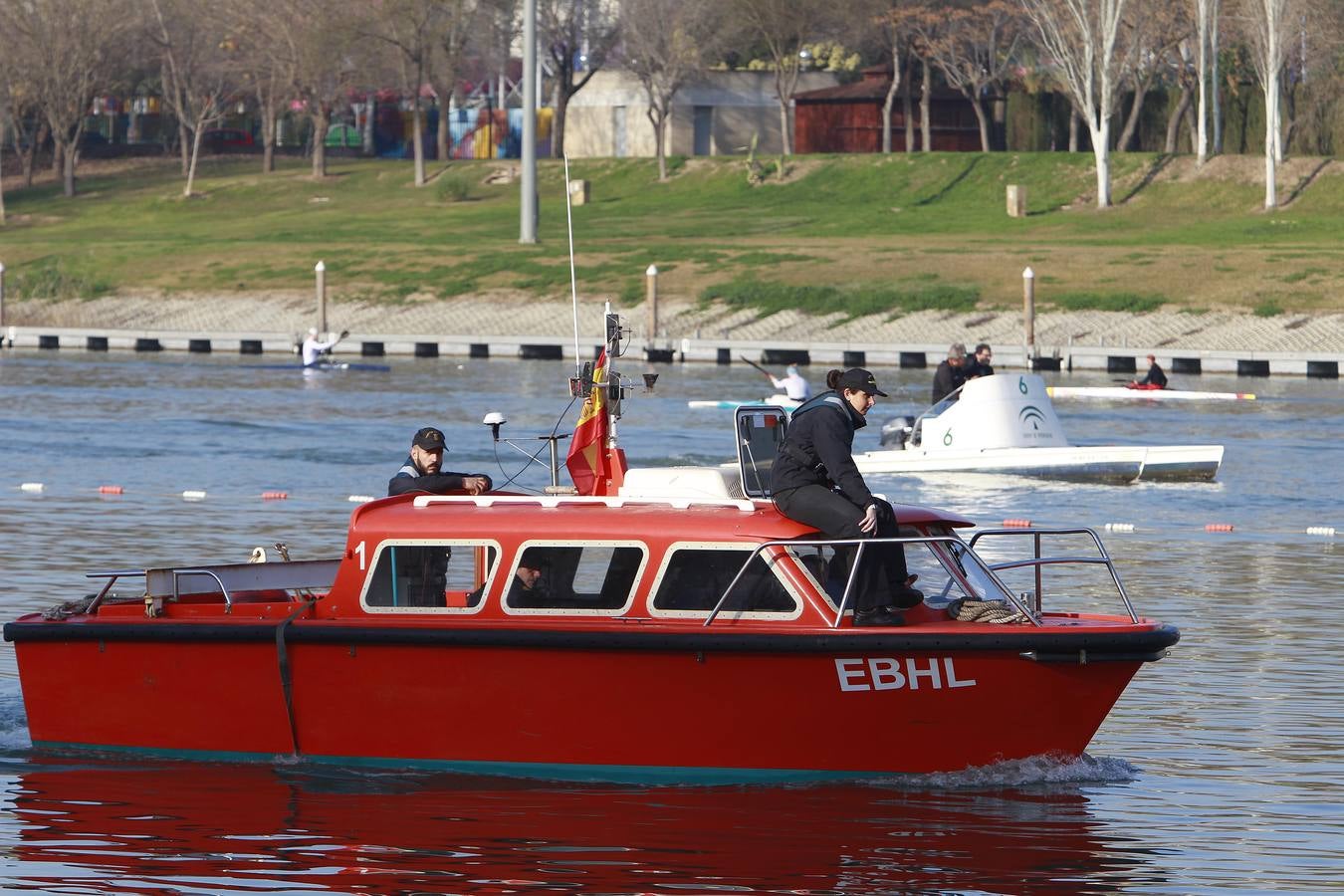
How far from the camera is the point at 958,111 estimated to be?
→ 95875 mm

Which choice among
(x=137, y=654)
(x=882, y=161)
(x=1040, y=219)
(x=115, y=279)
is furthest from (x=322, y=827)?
(x=882, y=161)

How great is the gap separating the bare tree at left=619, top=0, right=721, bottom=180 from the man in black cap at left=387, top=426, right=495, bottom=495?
254 ft

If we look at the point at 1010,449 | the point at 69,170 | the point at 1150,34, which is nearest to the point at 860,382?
the point at 1010,449

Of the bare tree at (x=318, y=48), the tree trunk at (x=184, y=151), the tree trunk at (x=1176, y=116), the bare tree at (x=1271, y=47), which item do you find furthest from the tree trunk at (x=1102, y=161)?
the tree trunk at (x=184, y=151)

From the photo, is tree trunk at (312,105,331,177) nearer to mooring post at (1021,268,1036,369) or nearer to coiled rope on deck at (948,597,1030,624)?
mooring post at (1021,268,1036,369)

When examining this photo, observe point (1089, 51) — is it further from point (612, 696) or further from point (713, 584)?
point (612, 696)

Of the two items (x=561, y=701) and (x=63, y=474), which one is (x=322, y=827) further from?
(x=63, y=474)

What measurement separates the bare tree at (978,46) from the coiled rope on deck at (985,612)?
7576cm

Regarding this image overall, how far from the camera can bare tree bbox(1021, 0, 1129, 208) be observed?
76.5 meters

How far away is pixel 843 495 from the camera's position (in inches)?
516

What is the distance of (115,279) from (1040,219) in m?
32.1

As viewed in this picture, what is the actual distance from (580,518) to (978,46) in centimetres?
7913

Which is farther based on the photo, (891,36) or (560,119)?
(560,119)

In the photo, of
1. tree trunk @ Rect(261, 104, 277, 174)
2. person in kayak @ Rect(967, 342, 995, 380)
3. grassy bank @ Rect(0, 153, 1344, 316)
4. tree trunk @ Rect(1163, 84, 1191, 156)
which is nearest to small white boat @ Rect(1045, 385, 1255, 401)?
person in kayak @ Rect(967, 342, 995, 380)
